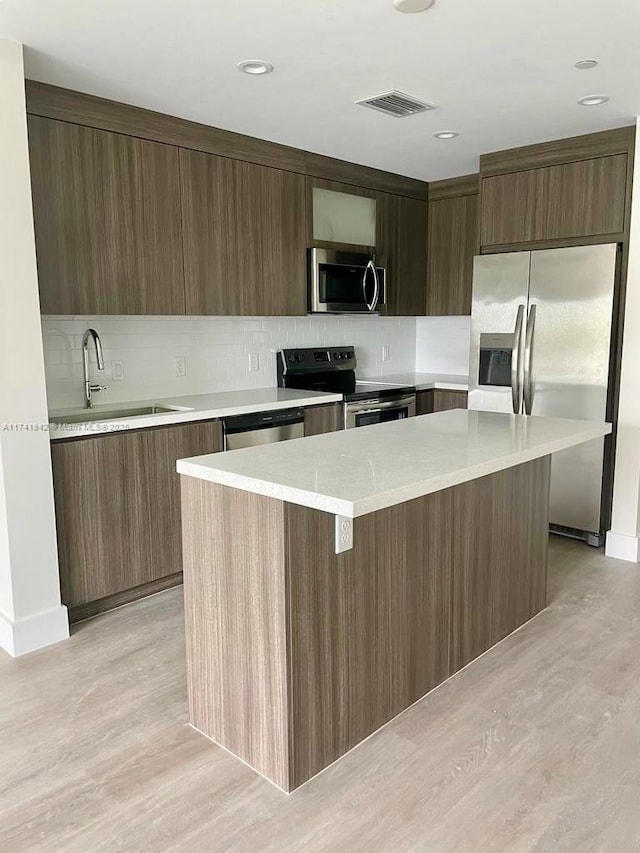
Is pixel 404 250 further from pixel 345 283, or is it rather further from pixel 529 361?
pixel 529 361

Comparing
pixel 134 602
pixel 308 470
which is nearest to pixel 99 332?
pixel 134 602

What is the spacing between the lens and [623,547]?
3.90m

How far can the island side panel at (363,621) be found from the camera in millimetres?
1977

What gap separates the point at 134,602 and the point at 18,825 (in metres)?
1.51

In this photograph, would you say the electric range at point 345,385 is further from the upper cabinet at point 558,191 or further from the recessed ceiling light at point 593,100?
the recessed ceiling light at point 593,100

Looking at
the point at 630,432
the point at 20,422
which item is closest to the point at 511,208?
the point at 630,432

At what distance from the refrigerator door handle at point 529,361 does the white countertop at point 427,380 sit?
0.64 m

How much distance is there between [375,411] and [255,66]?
2.33m

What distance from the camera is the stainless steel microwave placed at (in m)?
4.34

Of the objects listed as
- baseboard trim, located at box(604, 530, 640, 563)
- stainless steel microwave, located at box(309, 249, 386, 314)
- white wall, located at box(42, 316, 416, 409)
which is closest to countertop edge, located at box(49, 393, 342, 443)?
white wall, located at box(42, 316, 416, 409)

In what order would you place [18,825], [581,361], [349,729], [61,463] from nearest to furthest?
[18,825] → [349,729] → [61,463] → [581,361]

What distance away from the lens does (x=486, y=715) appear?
2.37 metres

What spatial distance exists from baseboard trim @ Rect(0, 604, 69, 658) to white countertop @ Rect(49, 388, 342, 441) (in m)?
0.78

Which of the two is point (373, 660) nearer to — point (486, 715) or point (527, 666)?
point (486, 715)
